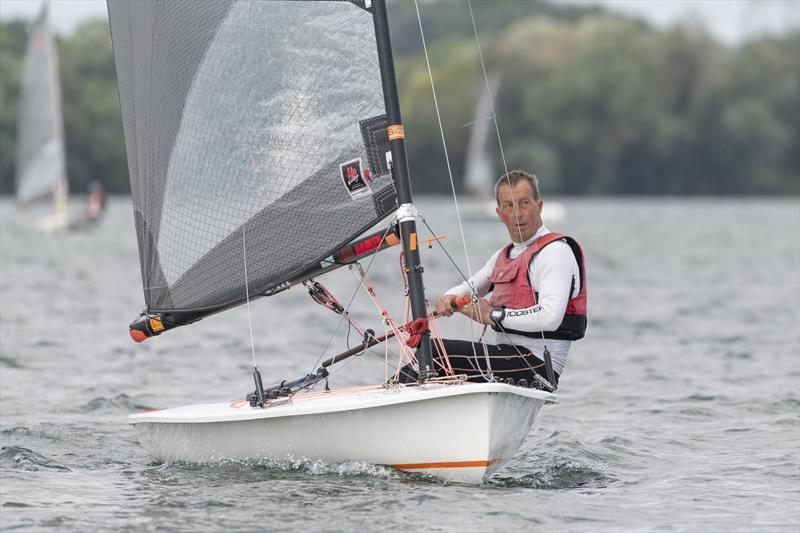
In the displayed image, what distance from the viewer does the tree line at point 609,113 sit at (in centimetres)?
6159

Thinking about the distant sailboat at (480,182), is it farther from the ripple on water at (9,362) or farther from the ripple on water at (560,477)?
the ripple on water at (560,477)

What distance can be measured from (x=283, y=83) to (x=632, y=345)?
23.5 feet

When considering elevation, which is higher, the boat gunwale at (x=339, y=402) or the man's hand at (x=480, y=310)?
the man's hand at (x=480, y=310)

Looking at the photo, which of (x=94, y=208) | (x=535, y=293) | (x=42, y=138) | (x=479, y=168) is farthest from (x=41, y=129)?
(x=535, y=293)

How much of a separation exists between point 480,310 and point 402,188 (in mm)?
698

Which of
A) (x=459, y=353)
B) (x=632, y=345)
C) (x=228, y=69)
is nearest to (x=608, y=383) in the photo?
(x=632, y=345)

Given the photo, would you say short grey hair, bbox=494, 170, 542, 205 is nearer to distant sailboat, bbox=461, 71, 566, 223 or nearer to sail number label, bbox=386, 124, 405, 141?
sail number label, bbox=386, 124, 405, 141

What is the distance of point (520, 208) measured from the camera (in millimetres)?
6211

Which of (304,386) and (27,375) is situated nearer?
(304,386)

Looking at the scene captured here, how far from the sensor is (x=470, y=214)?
4650 centimetres

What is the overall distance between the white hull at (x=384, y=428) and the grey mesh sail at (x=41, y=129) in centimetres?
2763

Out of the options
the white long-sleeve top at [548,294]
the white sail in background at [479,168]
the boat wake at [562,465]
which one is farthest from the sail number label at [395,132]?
the white sail in background at [479,168]

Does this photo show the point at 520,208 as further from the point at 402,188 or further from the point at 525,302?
the point at 402,188

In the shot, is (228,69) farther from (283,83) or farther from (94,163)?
(94,163)
